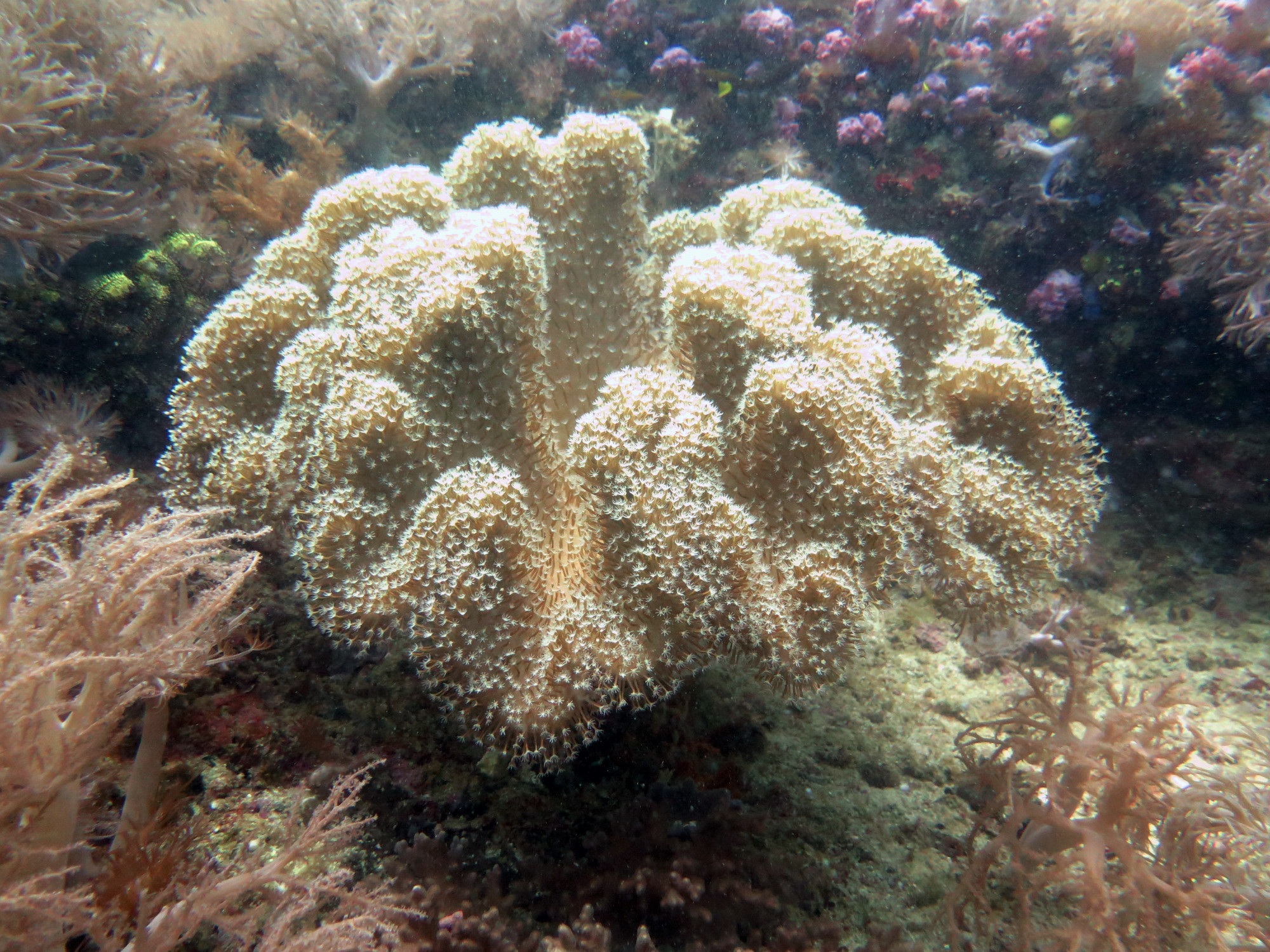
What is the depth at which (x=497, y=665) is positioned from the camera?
2104 mm

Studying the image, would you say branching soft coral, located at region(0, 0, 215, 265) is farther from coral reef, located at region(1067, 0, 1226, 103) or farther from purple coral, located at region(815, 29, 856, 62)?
coral reef, located at region(1067, 0, 1226, 103)

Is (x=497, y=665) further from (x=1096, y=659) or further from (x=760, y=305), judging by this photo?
(x=1096, y=659)

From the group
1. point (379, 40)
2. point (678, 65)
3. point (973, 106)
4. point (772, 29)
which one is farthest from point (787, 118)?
point (379, 40)

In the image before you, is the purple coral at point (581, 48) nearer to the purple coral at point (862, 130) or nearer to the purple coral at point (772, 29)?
the purple coral at point (772, 29)

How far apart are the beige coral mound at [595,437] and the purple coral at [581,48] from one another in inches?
144

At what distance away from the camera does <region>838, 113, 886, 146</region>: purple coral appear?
5035mm

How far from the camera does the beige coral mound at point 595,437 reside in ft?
6.91

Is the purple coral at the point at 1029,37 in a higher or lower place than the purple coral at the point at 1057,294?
higher

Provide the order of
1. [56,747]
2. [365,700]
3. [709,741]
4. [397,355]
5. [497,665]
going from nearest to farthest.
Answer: [56,747] < [497,665] < [397,355] < [365,700] < [709,741]

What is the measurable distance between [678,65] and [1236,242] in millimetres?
4583

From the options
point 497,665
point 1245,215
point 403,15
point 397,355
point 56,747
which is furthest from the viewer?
point 403,15

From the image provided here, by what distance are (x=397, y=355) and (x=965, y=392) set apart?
2.41 metres

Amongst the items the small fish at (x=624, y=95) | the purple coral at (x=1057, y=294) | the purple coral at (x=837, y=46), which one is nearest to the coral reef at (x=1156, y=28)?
the purple coral at (x=1057, y=294)

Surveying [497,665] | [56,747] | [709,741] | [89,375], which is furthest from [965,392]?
[89,375]
